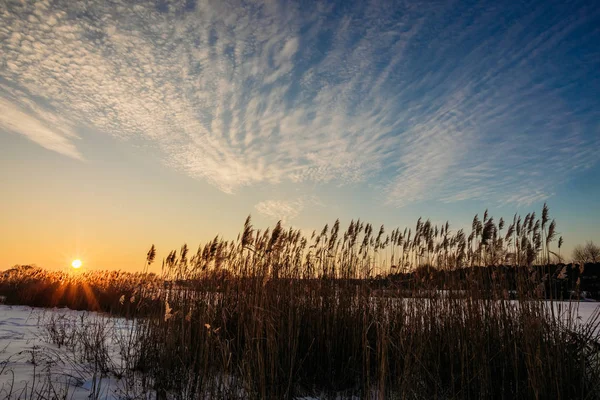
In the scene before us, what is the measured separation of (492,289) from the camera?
15.0ft

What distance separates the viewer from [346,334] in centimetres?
468

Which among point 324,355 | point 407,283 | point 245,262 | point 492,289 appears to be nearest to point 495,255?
point 492,289

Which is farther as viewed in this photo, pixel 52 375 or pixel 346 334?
pixel 346 334

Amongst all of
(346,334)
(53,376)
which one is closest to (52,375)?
(53,376)

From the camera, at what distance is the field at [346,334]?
3.47 m

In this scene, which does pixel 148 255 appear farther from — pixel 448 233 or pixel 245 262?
pixel 448 233

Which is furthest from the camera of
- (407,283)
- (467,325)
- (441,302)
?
(407,283)

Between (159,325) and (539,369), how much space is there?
4283mm

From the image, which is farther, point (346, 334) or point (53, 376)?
point (346, 334)

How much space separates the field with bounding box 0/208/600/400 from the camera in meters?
3.47

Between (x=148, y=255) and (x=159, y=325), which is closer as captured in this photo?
(x=159, y=325)

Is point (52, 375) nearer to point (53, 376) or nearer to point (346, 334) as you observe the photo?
point (53, 376)

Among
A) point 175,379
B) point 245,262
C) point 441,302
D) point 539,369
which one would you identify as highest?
point 245,262

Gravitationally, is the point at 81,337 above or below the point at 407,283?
below
